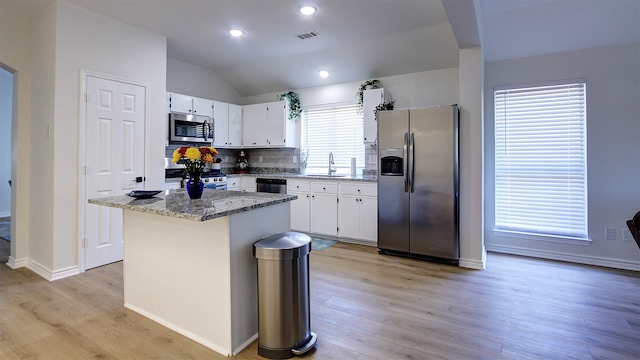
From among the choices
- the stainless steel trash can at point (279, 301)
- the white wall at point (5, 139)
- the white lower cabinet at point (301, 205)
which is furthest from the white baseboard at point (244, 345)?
the white wall at point (5, 139)

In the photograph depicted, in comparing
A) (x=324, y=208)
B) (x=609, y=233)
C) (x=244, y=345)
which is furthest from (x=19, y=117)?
(x=609, y=233)

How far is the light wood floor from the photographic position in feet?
6.47

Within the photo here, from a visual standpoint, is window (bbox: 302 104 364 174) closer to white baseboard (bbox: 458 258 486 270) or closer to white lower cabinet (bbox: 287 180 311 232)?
white lower cabinet (bbox: 287 180 311 232)

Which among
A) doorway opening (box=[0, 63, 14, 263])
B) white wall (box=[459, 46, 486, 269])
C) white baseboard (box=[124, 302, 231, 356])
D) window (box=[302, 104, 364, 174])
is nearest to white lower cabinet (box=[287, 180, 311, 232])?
window (box=[302, 104, 364, 174])

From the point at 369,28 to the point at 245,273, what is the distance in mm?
3210

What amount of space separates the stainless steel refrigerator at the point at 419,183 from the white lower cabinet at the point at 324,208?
83 cm

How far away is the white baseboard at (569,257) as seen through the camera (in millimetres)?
3426

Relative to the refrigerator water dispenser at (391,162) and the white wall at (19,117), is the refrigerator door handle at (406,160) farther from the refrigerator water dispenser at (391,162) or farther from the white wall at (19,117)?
the white wall at (19,117)

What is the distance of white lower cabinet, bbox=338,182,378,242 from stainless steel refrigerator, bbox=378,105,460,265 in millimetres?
321

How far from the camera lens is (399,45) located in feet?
13.5

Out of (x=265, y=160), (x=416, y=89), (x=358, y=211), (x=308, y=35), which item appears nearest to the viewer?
(x=308, y=35)

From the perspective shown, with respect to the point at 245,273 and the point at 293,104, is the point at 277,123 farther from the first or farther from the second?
the point at 245,273

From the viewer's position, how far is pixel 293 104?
5457mm

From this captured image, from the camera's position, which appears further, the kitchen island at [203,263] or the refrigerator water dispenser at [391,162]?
the refrigerator water dispenser at [391,162]
